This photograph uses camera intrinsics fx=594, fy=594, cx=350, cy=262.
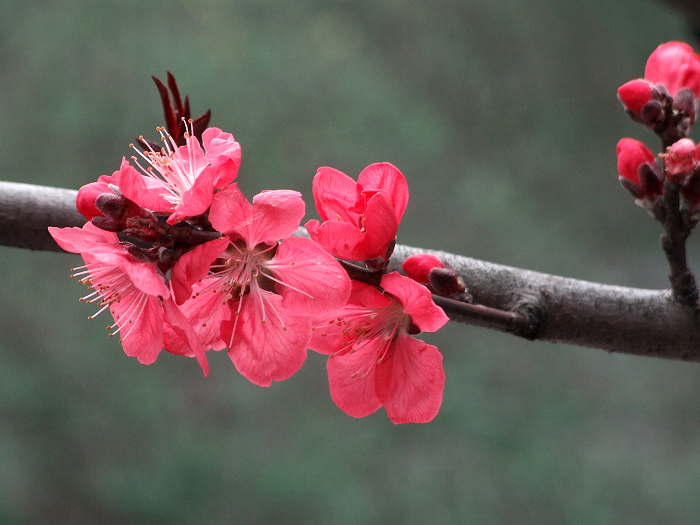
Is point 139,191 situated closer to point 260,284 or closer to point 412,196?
point 260,284

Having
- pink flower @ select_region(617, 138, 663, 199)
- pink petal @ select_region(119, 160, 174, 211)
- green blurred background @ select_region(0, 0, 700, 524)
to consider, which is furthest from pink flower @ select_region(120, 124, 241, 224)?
green blurred background @ select_region(0, 0, 700, 524)

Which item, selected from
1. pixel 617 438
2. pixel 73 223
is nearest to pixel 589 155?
pixel 617 438

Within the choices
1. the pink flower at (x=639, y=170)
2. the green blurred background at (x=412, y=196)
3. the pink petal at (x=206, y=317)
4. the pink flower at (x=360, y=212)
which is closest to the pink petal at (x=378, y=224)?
the pink flower at (x=360, y=212)

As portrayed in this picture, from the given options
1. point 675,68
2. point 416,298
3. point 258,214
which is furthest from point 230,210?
point 675,68

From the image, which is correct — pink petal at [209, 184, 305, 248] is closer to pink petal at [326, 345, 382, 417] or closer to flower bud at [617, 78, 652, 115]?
pink petal at [326, 345, 382, 417]

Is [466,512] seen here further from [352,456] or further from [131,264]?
[131,264]
